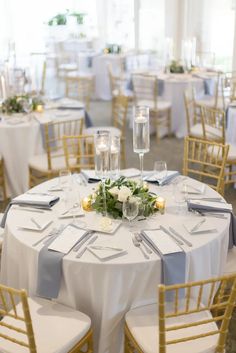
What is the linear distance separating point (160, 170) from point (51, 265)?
3.44 feet

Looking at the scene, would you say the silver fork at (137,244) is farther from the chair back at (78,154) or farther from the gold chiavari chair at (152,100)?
the gold chiavari chair at (152,100)

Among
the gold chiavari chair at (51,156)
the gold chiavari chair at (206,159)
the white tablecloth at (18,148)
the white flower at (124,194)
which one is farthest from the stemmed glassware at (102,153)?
the white tablecloth at (18,148)

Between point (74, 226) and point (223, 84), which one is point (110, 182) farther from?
point (223, 84)

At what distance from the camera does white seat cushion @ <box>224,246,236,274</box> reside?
8.76ft

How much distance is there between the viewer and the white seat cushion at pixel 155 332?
207cm

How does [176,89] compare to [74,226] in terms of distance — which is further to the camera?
[176,89]

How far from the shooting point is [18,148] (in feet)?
14.5

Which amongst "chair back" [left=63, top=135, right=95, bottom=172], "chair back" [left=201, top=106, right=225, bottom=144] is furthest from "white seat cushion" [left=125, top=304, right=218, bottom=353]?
"chair back" [left=201, top=106, right=225, bottom=144]

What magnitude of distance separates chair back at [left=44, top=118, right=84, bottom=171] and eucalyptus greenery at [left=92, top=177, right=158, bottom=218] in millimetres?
1620

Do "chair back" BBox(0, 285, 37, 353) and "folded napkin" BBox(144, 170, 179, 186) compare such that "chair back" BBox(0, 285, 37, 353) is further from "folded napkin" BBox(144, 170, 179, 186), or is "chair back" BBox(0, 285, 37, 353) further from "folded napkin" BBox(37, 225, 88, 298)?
"folded napkin" BBox(144, 170, 179, 186)

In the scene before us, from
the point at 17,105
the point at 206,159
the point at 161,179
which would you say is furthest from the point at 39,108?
the point at 161,179

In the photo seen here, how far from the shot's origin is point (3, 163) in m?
4.46

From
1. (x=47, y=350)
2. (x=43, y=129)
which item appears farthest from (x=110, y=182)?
(x=43, y=129)

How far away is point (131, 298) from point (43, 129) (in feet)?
8.39
